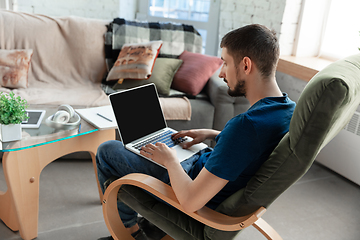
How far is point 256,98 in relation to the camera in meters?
1.11

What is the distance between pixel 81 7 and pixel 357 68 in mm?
3069

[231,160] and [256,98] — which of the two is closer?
[231,160]

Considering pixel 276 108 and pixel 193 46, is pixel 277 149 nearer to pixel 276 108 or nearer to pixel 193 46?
pixel 276 108

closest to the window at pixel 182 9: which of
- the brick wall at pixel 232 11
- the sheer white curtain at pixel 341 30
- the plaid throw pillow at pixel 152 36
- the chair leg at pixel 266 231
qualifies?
the brick wall at pixel 232 11

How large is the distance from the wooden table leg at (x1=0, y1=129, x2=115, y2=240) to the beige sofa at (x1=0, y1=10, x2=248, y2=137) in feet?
2.29

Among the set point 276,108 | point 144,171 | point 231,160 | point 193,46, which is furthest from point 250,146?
point 193,46

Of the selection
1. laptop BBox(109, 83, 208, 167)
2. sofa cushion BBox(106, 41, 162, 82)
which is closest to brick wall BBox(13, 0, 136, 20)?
sofa cushion BBox(106, 41, 162, 82)

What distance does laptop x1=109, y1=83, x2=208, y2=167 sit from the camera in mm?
1391

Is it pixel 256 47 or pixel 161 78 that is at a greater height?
pixel 256 47

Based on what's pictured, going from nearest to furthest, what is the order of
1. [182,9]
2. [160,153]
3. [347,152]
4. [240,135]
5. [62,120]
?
[240,135] < [160,153] < [62,120] < [347,152] < [182,9]

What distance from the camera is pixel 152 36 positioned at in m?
2.77

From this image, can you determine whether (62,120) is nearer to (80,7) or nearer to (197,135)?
(197,135)

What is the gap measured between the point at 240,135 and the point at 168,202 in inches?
14.0

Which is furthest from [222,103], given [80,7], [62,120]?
[80,7]
